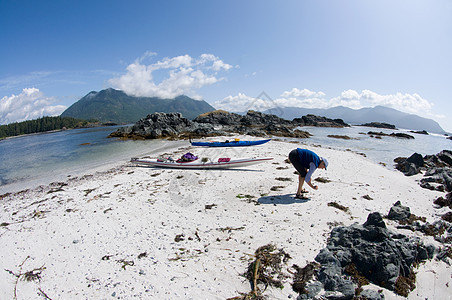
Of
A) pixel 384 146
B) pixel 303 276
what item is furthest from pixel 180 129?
pixel 303 276

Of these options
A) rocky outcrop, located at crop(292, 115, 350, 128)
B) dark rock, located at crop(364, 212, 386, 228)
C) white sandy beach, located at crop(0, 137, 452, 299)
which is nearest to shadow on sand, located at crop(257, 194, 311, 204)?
white sandy beach, located at crop(0, 137, 452, 299)

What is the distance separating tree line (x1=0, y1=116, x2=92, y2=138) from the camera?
88688 millimetres

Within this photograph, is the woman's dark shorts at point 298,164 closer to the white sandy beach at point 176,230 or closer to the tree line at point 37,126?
the white sandy beach at point 176,230

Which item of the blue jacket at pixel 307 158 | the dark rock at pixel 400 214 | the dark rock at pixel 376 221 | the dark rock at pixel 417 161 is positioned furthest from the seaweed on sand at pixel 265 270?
the dark rock at pixel 417 161

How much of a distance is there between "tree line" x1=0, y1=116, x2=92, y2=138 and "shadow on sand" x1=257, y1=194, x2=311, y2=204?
118 m

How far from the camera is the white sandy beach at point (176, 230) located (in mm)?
4391

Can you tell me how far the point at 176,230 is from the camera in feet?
21.2

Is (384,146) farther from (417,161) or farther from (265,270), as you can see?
(265,270)

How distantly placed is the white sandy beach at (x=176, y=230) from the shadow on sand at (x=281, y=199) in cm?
4

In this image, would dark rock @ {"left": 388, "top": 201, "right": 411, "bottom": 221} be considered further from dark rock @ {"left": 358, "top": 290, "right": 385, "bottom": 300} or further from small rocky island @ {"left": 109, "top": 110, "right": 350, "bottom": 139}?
small rocky island @ {"left": 109, "top": 110, "right": 350, "bottom": 139}

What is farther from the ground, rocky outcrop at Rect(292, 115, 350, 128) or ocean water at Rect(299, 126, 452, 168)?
rocky outcrop at Rect(292, 115, 350, 128)

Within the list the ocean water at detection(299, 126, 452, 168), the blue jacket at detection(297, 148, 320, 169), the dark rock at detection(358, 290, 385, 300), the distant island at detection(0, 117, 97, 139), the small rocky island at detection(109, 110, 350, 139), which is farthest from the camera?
the distant island at detection(0, 117, 97, 139)

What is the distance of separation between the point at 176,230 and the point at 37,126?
5140 inches

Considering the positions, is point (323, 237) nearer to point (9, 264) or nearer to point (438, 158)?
point (9, 264)
